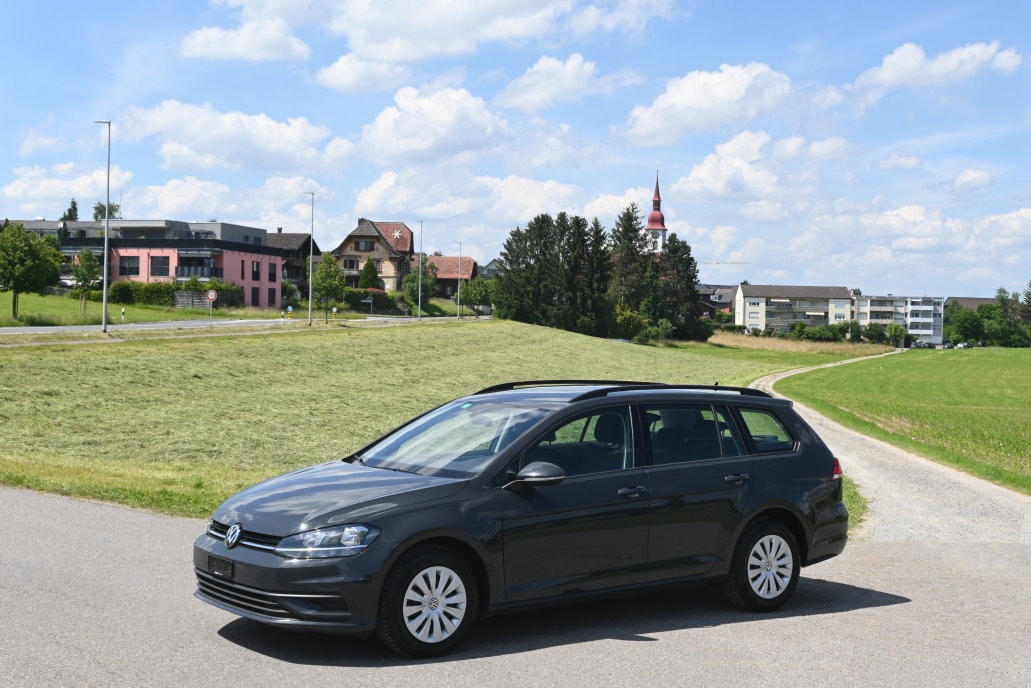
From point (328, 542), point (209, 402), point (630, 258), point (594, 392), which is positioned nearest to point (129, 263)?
point (630, 258)

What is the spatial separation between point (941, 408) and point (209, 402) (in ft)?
99.4

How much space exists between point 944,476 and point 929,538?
733cm

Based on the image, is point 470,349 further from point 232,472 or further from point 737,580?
point 737,580

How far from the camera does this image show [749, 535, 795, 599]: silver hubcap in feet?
25.9

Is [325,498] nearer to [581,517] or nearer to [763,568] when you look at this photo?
[581,517]

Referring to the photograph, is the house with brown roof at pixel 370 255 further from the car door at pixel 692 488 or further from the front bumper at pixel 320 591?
the front bumper at pixel 320 591

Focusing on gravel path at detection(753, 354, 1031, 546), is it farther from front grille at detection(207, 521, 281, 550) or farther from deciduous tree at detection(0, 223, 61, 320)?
deciduous tree at detection(0, 223, 61, 320)

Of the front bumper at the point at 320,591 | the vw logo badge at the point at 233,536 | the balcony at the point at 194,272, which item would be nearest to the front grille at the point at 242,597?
the front bumper at the point at 320,591

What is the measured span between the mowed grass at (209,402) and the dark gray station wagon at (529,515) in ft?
16.6

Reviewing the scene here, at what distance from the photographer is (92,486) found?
13.0 meters

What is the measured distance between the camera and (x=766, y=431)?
8.38 meters

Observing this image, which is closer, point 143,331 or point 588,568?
point 588,568

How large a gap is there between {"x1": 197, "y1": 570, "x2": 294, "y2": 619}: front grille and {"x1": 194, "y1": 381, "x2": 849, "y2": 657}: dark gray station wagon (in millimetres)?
11

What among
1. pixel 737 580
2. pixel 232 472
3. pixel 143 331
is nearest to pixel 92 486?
pixel 232 472
